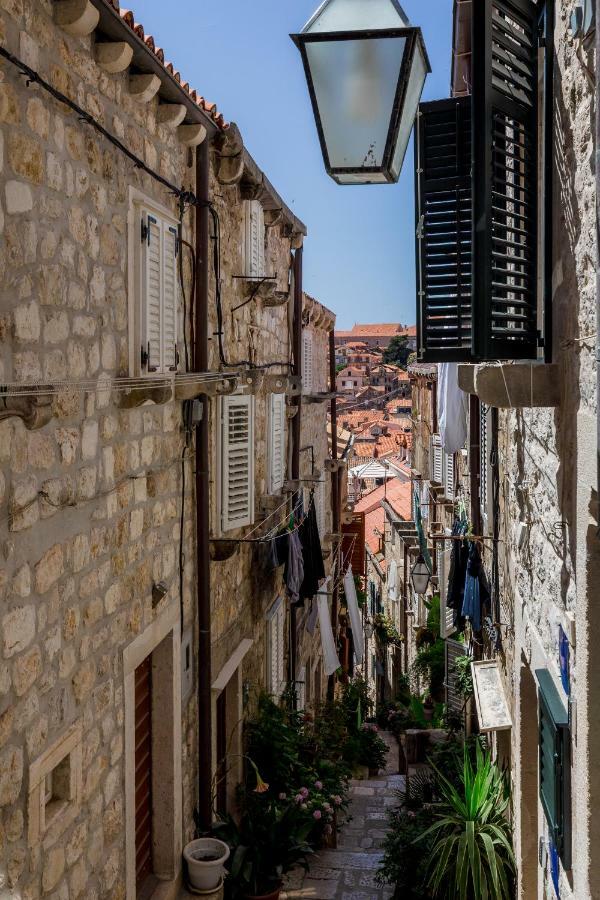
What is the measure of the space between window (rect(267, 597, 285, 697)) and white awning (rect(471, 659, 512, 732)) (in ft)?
9.60

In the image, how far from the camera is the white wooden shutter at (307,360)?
16734mm

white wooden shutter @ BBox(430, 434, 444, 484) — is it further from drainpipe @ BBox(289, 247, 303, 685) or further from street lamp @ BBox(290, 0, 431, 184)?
street lamp @ BBox(290, 0, 431, 184)

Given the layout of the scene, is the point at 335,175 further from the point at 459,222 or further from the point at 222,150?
the point at 222,150

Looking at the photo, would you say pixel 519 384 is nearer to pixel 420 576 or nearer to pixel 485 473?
pixel 485 473

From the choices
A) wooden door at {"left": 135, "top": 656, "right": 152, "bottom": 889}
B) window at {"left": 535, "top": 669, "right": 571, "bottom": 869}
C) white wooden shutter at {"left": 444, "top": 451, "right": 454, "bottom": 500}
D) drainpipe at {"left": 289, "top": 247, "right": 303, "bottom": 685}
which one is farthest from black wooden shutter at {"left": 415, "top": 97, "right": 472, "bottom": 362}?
white wooden shutter at {"left": 444, "top": 451, "right": 454, "bottom": 500}

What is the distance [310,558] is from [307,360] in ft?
20.8

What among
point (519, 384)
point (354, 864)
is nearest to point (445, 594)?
point (354, 864)

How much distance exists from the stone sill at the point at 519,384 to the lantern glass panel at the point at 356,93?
1.21 metres

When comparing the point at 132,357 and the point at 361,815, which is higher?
the point at 132,357

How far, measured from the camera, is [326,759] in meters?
10.6

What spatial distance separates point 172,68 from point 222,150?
1875 millimetres

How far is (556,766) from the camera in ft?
14.3

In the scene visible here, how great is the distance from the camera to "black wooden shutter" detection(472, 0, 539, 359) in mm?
3982

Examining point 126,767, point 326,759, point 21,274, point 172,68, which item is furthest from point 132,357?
point 326,759
